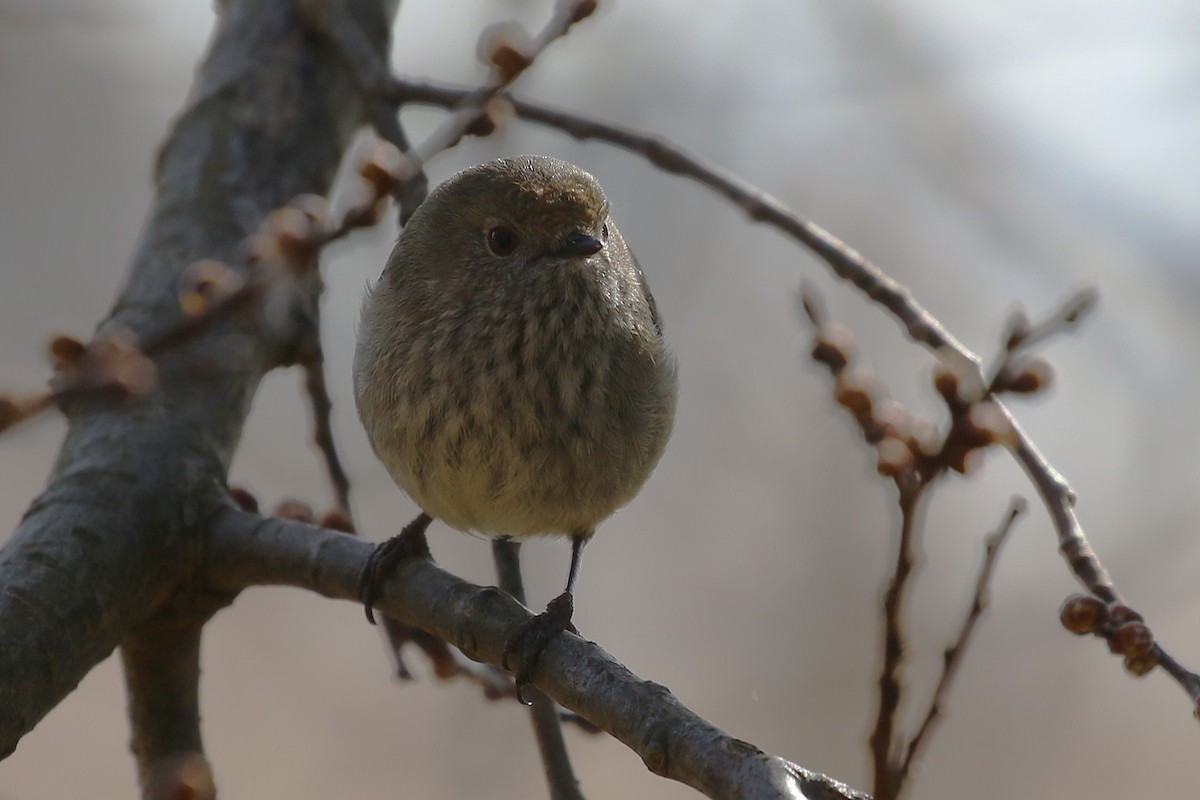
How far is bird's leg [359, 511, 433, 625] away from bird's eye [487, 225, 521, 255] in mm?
690

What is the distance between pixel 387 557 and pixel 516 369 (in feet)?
1.67

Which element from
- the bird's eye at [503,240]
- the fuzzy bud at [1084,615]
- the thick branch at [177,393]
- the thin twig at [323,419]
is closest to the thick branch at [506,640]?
the thick branch at [177,393]

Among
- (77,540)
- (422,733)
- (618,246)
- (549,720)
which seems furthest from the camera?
(422,733)

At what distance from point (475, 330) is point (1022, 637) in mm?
4163

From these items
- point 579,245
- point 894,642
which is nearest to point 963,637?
point 894,642

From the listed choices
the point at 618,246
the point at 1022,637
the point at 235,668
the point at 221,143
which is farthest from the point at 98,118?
the point at 1022,637

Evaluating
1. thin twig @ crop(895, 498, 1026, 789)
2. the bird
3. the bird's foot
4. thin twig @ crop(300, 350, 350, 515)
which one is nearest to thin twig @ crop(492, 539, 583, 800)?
the bird's foot

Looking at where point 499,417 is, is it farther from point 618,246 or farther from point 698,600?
point 698,600

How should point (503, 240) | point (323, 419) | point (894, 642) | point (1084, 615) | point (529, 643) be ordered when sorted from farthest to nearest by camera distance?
point (323, 419), point (503, 240), point (529, 643), point (1084, 615), point (894, 642)

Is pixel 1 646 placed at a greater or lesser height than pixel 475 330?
lesser

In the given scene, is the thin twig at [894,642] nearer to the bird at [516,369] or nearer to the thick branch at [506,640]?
the thick branch at [506,640]

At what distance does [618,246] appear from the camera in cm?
321

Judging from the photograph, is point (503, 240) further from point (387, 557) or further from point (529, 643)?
point (529, 643)

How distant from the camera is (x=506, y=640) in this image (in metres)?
2.42
